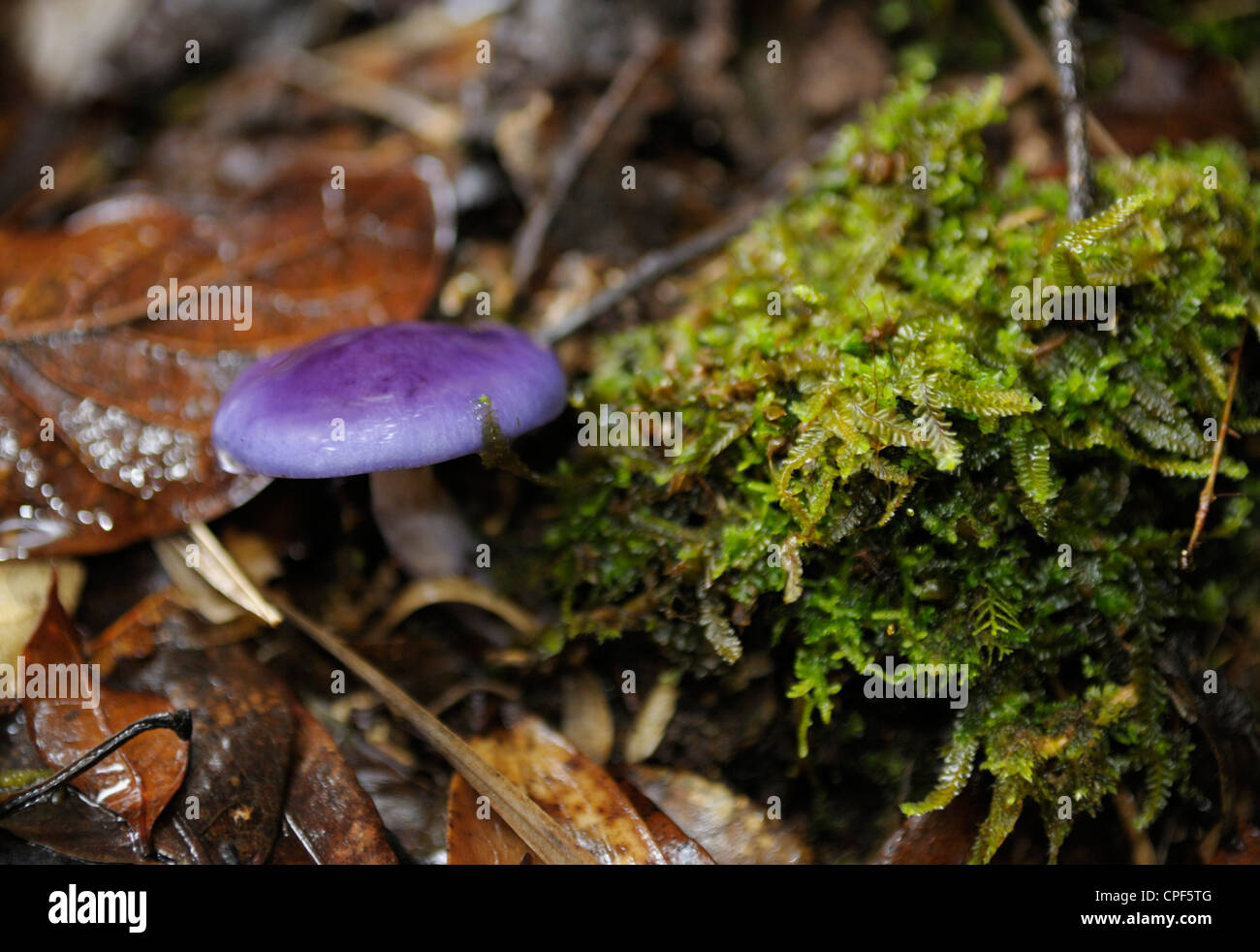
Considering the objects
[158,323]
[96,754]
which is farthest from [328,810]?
[158,323]

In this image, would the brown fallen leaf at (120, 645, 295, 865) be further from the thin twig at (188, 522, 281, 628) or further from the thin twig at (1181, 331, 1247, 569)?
the thin twig at (1181, 331, 1247, 569)

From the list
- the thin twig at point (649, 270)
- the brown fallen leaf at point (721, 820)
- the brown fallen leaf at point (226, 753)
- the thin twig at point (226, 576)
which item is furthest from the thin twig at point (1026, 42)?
the brown fallen leaf at point (226, 753)

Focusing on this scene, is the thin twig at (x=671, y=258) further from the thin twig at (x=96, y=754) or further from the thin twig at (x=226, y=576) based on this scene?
the thin twig at (x=96, y=754)

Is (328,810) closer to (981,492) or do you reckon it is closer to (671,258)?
(981,492)

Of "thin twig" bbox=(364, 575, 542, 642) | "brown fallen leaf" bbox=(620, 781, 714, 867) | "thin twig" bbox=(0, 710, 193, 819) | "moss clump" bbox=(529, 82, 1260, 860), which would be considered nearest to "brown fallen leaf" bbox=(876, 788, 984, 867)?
"moss clump" bbox=(529, 82, 1260, 860)

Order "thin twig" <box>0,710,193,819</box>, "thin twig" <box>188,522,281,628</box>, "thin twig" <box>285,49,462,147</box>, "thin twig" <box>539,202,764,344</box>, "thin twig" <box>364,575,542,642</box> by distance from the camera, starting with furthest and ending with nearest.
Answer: "thin twig" <box>285,49,462,147</box> → "thin twig" <box>539,202,764,344</box> → "thin twig" <box>364,575,542,642</box> → "thin twig" <box>188,522,281,628</box> → "thin twig" <box>0,710,193,819</box>
